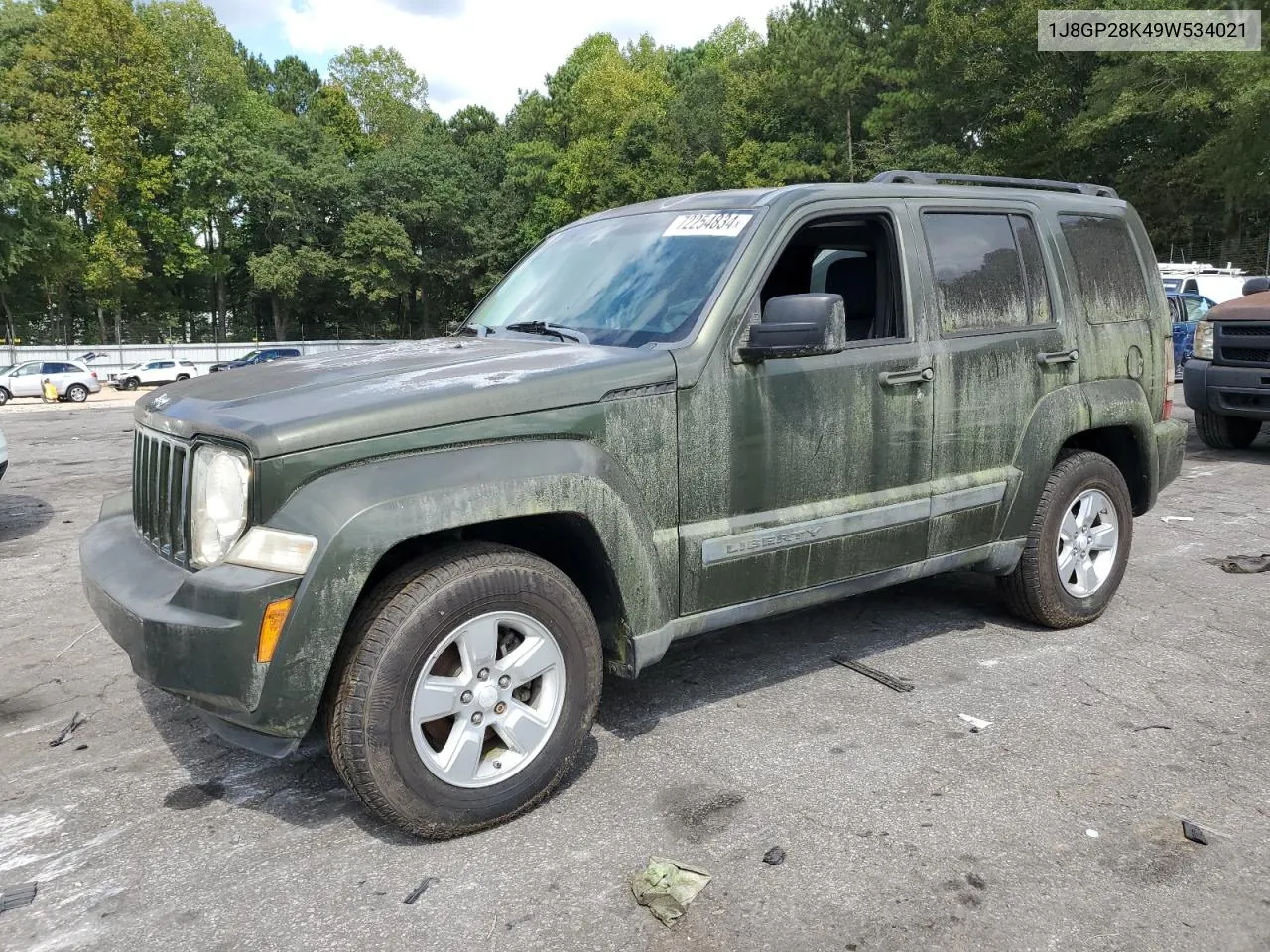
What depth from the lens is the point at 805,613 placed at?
5223 millimetres

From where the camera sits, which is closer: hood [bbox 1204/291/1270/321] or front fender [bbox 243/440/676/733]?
front fender [bbox 243/440/676/733]

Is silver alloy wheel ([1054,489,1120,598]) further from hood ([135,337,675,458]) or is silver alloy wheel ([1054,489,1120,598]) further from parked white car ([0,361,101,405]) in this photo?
parked white car ([0,361,101,405])

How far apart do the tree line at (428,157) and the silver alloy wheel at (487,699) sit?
1285 inches

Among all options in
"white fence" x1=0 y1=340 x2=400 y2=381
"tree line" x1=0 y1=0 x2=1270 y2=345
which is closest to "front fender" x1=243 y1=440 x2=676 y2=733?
"tree line" x1=0 y1=0 x2=1270 y2=345

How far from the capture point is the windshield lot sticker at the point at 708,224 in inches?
148

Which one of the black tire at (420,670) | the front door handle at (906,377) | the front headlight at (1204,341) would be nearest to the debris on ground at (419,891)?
Answer: the black tire at (420,670)

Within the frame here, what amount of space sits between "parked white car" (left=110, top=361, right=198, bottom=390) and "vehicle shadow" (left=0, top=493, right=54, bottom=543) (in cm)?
3125

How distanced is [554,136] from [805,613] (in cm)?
6589

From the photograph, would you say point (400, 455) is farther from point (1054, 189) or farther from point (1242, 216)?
point (1242, 216)

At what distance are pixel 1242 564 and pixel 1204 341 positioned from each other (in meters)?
5.05

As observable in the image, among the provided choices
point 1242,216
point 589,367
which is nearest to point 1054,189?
point 589,367

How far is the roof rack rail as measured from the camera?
179 inches

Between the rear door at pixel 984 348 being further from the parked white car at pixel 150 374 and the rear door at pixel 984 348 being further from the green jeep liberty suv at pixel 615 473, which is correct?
the parked white car at pixel 150 374

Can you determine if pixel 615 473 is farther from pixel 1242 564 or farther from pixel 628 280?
pixel 1242 564
